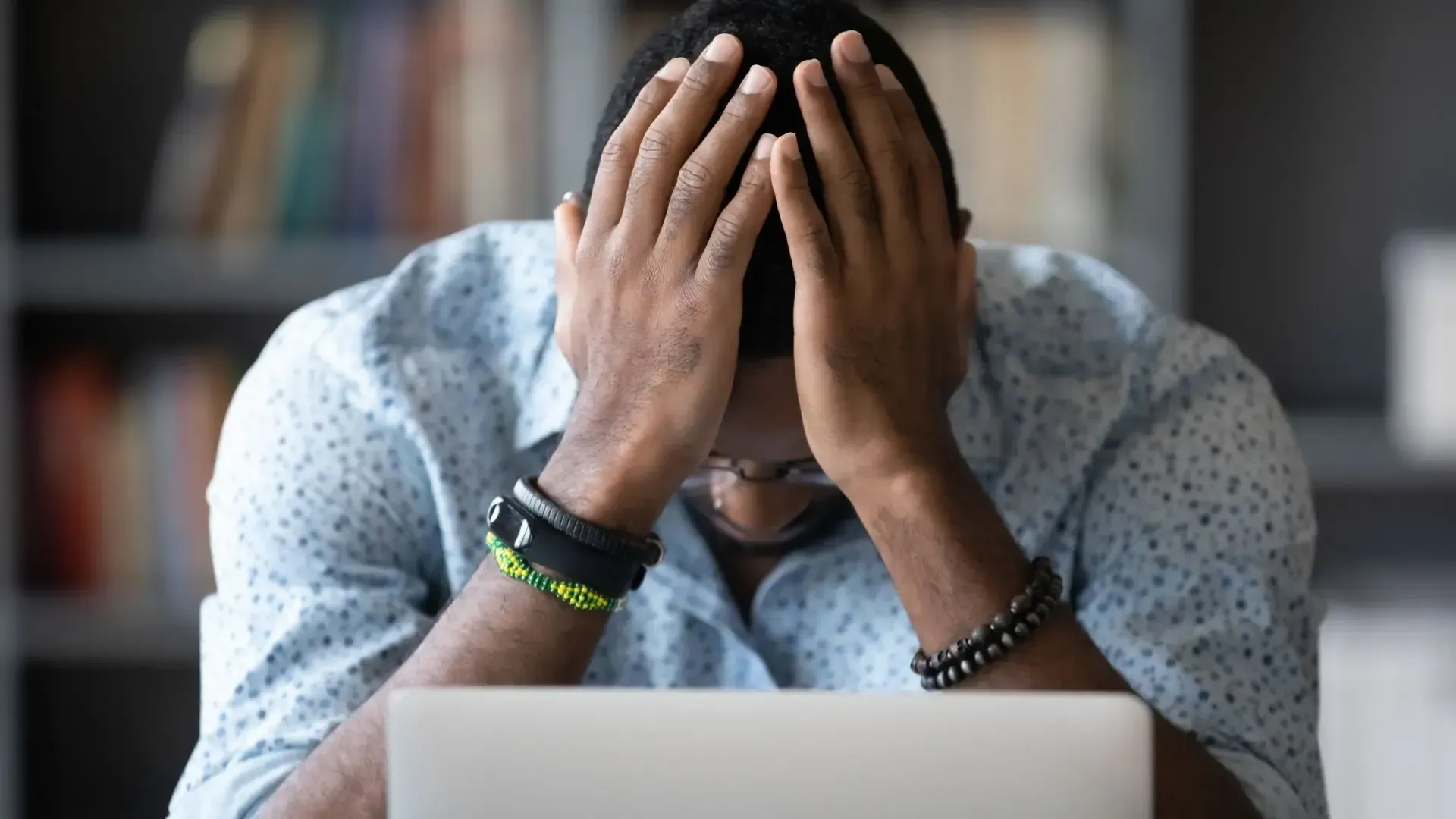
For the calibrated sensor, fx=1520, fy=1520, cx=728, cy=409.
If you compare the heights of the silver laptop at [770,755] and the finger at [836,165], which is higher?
the finger at [836,165]

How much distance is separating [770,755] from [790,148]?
43 centimetres

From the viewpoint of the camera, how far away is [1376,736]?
6.44 feet

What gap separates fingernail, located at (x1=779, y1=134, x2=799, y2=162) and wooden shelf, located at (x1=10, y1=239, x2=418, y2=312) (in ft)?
3.84

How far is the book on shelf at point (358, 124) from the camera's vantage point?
1980 mm

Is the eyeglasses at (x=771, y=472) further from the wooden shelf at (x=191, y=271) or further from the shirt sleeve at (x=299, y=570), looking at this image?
the wooden shelf at (x=191, y=271)

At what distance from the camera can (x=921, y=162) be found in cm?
98

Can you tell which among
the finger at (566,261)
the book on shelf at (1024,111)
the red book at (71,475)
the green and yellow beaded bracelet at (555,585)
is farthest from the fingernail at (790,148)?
the red book at (71,475)

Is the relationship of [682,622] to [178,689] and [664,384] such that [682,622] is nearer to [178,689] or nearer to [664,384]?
[664,384]

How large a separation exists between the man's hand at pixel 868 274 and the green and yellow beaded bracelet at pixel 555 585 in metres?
0.17

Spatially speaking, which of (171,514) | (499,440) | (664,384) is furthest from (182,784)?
(171,514)

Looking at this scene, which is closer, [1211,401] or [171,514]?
[1211,401]

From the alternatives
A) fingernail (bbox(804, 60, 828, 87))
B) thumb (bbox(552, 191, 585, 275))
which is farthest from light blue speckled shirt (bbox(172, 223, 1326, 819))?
fingernail (bbox(804, 60, 828, 87))

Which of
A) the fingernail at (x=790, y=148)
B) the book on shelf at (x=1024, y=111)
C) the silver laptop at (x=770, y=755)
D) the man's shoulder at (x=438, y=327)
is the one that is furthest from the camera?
the book on shelf at (x=1024, y=111)

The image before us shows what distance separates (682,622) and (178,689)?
1405mm
